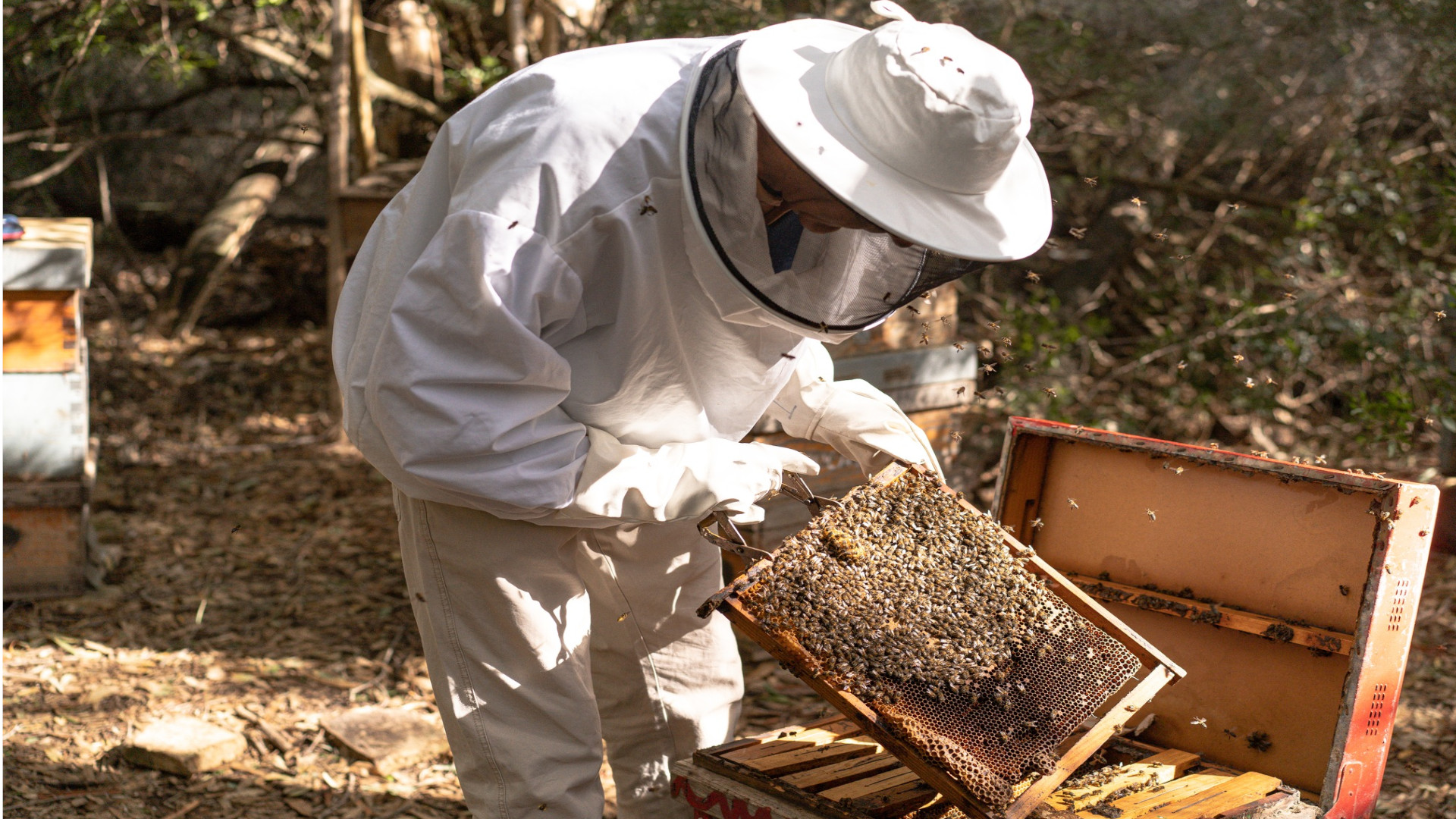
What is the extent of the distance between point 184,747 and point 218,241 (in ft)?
14.7

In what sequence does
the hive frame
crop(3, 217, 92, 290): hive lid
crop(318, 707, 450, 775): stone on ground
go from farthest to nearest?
1. crop(3, 217, 92, 290): hive lid
2. crop(318, 707, 450, 775): stone on ground
3. the hive frame

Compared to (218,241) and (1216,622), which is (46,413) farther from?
(1216,622)

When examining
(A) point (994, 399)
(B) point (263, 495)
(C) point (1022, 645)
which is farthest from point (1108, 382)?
(B) point (263, 495)

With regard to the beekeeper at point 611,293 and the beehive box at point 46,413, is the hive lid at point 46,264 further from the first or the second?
the beekeeper at point 611,293

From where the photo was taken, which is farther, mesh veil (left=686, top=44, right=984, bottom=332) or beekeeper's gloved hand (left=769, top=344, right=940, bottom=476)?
beekeeper's gloved hand (left=769, top=344, right=940, bottom=476)

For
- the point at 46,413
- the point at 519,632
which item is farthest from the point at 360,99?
the point at 519,632

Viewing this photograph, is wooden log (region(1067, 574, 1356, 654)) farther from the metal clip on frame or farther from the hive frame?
the metal clip on frame

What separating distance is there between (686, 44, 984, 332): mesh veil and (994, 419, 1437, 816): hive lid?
88 centimetres

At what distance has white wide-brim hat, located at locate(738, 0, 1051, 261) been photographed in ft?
5.49

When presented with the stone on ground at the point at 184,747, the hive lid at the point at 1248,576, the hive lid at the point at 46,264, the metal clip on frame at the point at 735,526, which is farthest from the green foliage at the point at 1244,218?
the hive lid at the point at 46,264

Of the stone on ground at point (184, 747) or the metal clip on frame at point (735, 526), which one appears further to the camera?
the stone on ground at point (184, 747)

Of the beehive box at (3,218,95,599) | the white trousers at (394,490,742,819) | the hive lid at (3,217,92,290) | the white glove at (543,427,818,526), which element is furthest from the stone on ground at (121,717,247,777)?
the white glove at (543,427,818,526)

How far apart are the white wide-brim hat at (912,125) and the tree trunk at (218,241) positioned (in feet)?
18.2

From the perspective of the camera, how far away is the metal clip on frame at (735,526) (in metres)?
1.96
